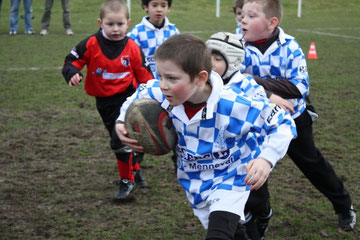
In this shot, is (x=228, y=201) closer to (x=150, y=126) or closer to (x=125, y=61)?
(x=150, y=126)

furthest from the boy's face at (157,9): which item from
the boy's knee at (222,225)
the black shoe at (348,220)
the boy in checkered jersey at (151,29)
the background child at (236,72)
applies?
the boy's knee at (222,225)

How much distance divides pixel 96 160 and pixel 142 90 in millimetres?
2679

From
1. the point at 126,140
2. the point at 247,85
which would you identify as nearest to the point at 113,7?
the point at 247,85

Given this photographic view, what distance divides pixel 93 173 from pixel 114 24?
5.25 ft

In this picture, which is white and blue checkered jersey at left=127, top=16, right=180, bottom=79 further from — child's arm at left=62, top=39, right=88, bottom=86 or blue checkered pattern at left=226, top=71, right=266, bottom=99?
blue checkered pattern at left=226, top=71, right=266, bottom=99

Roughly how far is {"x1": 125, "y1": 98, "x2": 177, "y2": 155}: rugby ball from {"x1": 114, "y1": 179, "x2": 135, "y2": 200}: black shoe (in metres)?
1.68

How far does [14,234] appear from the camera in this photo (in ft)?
13.8

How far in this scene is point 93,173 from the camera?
5672mm

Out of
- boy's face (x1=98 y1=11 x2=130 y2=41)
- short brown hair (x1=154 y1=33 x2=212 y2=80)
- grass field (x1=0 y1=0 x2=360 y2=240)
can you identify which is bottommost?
grass field (x1=0 y1=0 x2=360 y2=240)

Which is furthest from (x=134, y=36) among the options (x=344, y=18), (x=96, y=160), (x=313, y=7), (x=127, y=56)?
(x=313, y=7)

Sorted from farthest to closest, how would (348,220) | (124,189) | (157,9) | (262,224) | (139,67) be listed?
1. (157,9)
2. (139,67)
3. (124,189)
4. (348,220)
5. (262,224)

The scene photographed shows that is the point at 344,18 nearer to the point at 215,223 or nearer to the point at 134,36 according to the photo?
the point at 134,36

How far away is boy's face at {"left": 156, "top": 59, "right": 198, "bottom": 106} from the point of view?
306cm

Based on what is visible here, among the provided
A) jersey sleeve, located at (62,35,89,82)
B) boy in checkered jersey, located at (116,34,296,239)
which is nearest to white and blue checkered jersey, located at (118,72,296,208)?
boy in checkered jersey, located at (116,34,296,239)
